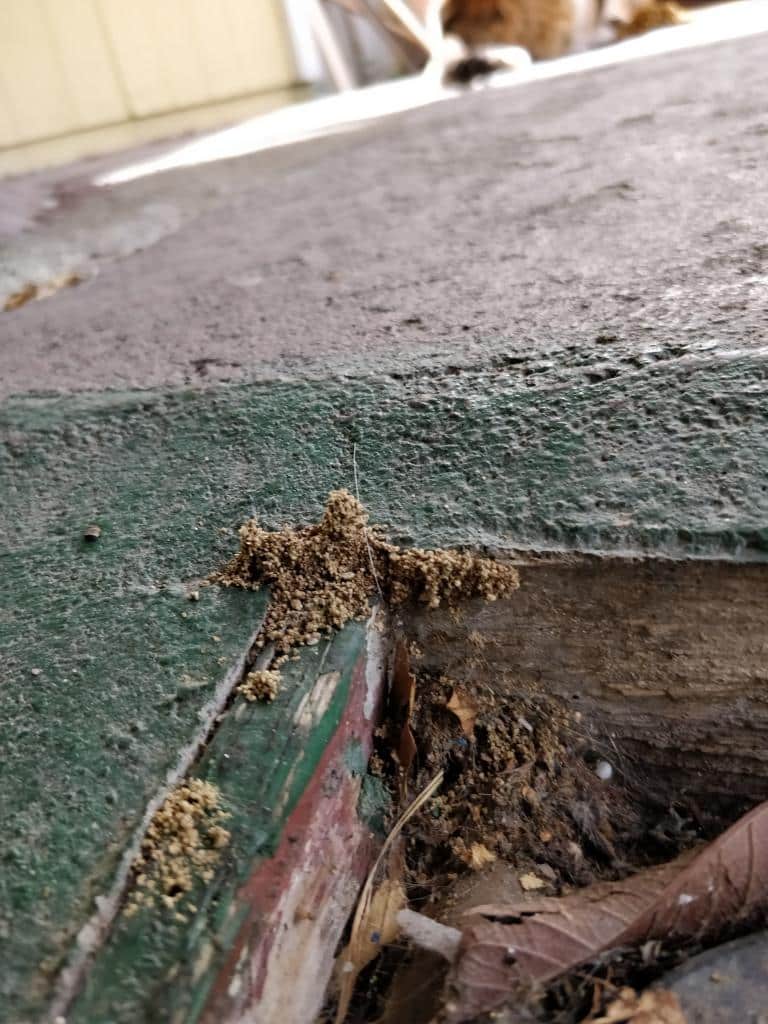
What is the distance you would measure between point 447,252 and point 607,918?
0.98 meters

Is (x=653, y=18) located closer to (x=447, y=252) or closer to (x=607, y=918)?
(x=447, y=252)

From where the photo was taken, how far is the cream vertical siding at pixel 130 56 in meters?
5.13

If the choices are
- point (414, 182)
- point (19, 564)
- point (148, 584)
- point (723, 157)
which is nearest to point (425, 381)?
point (148, 584)

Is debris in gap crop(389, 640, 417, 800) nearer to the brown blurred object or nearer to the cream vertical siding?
the brown blurred object

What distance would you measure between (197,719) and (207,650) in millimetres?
66

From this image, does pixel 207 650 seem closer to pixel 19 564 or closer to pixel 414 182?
pixel 19 564

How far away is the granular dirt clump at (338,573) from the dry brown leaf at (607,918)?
0.76 ft

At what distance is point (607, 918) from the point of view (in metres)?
0.56

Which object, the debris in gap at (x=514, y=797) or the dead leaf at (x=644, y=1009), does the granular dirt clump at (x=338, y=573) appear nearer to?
the debris in gap at (x=514, y=797)

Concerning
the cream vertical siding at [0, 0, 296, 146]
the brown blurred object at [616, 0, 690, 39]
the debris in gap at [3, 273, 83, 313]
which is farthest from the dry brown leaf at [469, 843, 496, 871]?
the cream vertical siding at [0, 0, 296, 146]

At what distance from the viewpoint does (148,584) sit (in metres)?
0.74

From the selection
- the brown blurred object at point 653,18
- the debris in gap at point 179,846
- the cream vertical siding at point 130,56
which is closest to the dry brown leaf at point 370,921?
the debris in gap at point 179,846

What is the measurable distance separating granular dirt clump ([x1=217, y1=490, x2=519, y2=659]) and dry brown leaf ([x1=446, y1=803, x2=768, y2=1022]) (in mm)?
232

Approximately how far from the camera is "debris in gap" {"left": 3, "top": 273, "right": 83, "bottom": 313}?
180 centimetres
